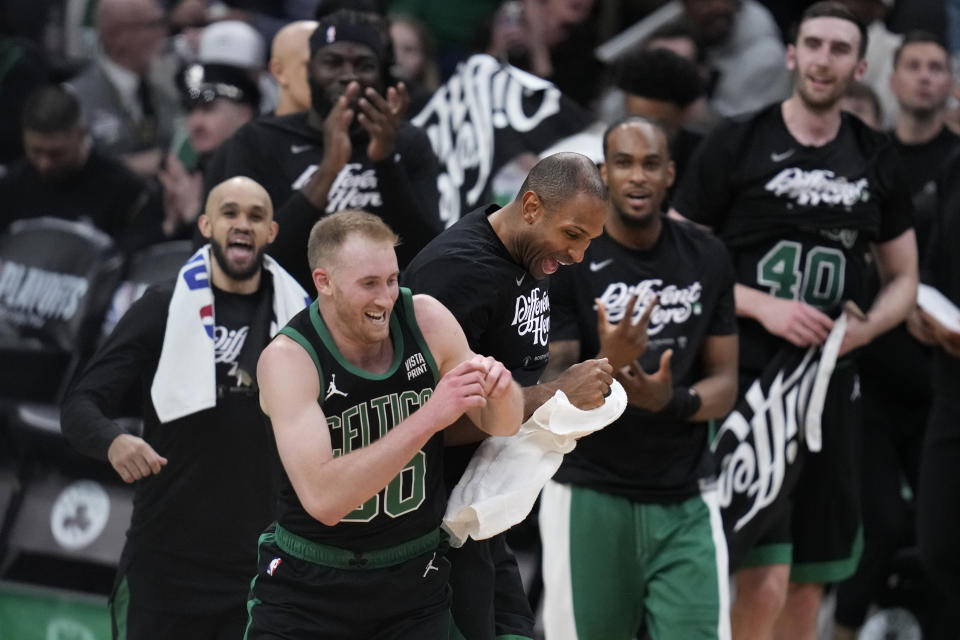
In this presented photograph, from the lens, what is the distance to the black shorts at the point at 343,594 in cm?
444

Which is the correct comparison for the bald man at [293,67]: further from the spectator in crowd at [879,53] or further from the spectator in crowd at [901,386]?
the spectator in crowd at [879,53]

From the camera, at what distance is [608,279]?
6.00 meters

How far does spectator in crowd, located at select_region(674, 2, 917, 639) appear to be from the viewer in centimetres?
653

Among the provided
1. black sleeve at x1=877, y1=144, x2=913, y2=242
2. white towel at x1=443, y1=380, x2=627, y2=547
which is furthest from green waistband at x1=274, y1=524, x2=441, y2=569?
black sleeve at x1=877, y1=144, x2=913, y2=242

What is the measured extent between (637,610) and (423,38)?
4.66 metres

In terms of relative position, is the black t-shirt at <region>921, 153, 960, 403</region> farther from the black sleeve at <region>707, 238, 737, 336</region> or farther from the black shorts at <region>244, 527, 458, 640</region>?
the black shorts at <region>244, 527, 458, 640</region>

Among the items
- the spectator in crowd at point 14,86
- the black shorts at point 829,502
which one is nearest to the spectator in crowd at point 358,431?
the black shorts at point 829,502

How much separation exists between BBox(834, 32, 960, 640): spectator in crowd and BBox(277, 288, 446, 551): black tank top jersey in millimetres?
3697

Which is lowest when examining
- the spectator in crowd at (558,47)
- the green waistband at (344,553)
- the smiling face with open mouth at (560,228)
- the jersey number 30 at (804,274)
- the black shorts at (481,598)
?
the black shorts at (481,598)

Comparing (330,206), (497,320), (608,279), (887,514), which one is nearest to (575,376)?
(497,320)

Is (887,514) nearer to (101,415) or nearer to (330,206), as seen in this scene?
(330,206)

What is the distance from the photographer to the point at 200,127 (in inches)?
331

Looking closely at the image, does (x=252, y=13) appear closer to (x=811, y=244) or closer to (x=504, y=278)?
(x=811, y=244)

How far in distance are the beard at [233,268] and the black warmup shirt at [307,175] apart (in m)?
0.48
